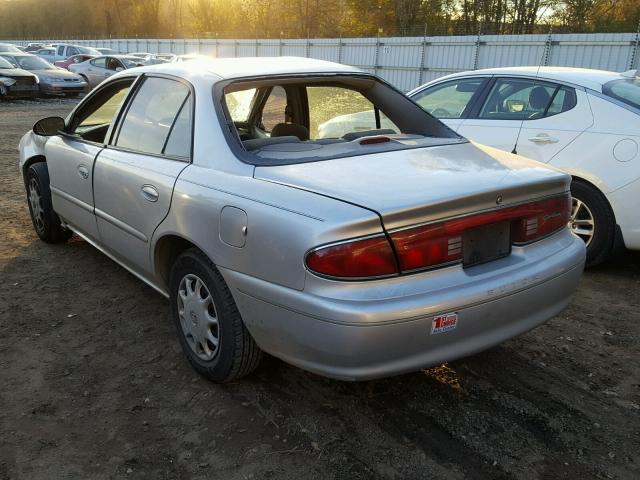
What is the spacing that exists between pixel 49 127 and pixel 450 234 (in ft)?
11.8

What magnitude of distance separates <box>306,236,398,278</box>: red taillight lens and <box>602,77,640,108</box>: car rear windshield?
10.8ft

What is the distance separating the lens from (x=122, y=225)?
3.52 m

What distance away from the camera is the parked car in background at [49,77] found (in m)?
20.2

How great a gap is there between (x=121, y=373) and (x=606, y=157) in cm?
376

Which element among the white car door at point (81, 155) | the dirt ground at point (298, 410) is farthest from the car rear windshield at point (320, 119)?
the dirt ground at point (298, 410)

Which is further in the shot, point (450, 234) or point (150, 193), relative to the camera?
point (150, 193)

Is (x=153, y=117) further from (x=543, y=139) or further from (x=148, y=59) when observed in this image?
(x=148, y=59)

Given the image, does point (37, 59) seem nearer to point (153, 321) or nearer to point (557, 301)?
point (153, 321)

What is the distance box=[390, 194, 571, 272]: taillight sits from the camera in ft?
7.50

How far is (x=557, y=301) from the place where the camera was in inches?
111

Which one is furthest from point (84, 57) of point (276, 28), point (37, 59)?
point (276, 28)

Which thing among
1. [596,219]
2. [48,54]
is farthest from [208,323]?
[48,54]

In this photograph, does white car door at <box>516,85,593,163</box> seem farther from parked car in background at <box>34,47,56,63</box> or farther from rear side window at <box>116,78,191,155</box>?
parked car in background at <box>34,47,56,63</box>

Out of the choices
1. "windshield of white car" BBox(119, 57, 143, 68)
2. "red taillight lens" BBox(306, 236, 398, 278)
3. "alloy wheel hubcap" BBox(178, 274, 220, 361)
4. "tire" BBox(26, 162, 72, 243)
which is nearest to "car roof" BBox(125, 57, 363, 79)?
"alloy wheel hubcap" BBox(178, 274, 220, 361)
